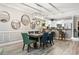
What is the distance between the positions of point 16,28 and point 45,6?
840 millimetres

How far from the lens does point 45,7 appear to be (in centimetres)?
321

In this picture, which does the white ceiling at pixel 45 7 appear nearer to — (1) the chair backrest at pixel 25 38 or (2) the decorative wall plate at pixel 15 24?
(2) the decorative wall plate at pixel 15 24

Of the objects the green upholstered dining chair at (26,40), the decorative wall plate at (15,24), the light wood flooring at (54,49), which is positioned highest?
the decorative wall plate at (15,24)

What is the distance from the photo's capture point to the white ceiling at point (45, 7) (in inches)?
122

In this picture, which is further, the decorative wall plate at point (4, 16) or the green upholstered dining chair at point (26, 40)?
the green upholstered dining chair at point (26, 40)

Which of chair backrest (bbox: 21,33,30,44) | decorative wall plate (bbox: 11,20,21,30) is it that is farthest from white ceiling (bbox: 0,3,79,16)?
chair backrest (bbox: 21,33,30,44)

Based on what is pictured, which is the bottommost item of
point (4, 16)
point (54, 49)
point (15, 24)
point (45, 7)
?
point (54, 49)

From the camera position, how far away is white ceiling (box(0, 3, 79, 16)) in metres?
3.09

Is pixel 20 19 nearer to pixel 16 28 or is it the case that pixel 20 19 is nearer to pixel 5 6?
pixel 16 28

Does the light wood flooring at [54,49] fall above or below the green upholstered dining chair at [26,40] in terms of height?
below

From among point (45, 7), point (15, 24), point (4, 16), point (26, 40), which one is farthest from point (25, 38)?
point (45, 7)

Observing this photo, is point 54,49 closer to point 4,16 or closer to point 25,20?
point 25,20

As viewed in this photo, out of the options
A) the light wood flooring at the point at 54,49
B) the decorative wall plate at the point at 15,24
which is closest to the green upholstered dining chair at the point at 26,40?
the light wood flooring at the point at 54,49
